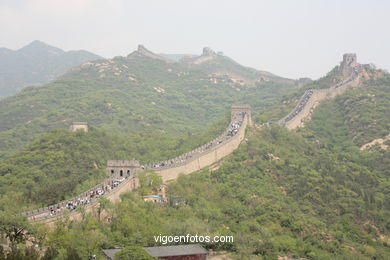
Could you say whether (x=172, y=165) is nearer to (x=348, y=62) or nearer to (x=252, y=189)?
(x=252, y=189)

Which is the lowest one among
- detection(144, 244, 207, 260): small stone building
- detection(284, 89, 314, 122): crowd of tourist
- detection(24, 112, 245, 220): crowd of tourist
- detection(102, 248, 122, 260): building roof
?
detection(144, 244, 207, 260): small stone building

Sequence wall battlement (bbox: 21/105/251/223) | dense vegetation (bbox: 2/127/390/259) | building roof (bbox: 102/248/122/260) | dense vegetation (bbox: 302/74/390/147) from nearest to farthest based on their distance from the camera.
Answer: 1. building roof (bbox: 102/248/122/260)
2. dense vegetation (bbox: 2/127/390/259)
3. wall battlement (bbox: 21/105/251/223)
4. dense vegetation (bbox: 302/74/390/147)

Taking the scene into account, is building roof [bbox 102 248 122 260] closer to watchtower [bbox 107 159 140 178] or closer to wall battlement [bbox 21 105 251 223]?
wall battlement [bbox 21 105 251 223]

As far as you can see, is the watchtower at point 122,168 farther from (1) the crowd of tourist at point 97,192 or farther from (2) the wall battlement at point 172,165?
(1) the crowd of tourist at point 97,192

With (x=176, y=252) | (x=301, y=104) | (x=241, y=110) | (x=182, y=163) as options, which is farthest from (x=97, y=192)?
(x=301, y=104)

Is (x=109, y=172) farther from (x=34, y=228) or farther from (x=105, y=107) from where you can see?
(x=105, y=107)

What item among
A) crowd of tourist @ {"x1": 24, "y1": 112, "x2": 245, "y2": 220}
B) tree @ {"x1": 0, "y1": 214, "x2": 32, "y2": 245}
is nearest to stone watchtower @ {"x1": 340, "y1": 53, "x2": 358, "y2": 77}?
crowd of tourist @ {"x1": 24, "y1": 112, "x2": 245, "y2": 220}

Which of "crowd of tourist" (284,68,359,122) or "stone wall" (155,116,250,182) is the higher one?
"crowd of tourist" (284,68,359,122)

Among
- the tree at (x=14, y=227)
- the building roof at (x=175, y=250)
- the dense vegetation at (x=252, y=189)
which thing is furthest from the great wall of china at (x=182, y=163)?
the building roof at (x=175, y=250)

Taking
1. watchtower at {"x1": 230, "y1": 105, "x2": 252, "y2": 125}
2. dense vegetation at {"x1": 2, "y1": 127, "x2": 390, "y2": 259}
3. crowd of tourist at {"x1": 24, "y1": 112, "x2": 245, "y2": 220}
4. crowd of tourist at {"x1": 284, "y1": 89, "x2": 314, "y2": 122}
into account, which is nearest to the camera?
crowd of tourist at {"x1": 24, "y1": 112, "x2": 245, "y2": 220}
